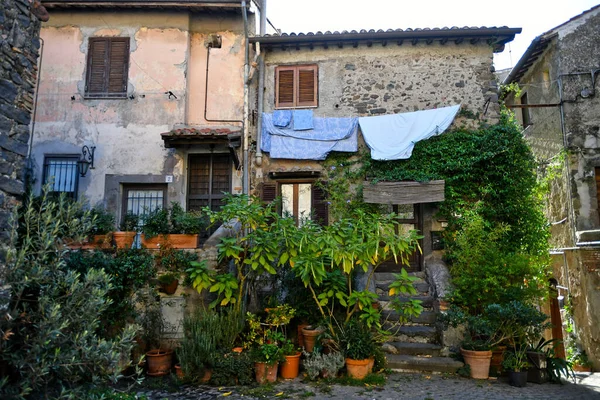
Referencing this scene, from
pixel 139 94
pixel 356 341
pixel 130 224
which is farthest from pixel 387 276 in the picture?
pixel 139 94

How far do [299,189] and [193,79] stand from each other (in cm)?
389

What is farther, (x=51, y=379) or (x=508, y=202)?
(x=508, y=202)

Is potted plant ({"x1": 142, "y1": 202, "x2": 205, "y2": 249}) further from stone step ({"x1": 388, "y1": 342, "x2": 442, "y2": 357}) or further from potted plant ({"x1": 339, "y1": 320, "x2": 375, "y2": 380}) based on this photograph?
stone step ({"x1": 388, "y1": 342, "x2": 442, "y2": 357})

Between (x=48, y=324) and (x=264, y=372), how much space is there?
3.22m

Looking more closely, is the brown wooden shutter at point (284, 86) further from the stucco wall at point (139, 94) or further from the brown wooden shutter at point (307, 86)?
the stucco wall at point (139, 94)

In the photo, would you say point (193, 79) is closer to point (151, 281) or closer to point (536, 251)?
point (151, 281)

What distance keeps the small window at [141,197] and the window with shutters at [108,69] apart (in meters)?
2.34

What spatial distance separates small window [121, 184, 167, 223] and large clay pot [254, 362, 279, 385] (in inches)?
217

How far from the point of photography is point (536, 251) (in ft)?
31.1

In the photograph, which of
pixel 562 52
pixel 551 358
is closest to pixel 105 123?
pixel 551 358

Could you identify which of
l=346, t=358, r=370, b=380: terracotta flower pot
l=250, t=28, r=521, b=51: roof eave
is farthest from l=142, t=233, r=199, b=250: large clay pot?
l=250, t=28, r=521, b=51: roof eave

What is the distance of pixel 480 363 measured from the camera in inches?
256

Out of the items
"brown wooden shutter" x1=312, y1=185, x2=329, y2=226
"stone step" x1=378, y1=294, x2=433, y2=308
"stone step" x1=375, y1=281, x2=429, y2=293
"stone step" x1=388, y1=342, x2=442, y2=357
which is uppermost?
"brown wooden shutter" x1=312, y1=185, x2=329, y2=226

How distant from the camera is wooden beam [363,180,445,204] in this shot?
9.55 meters
